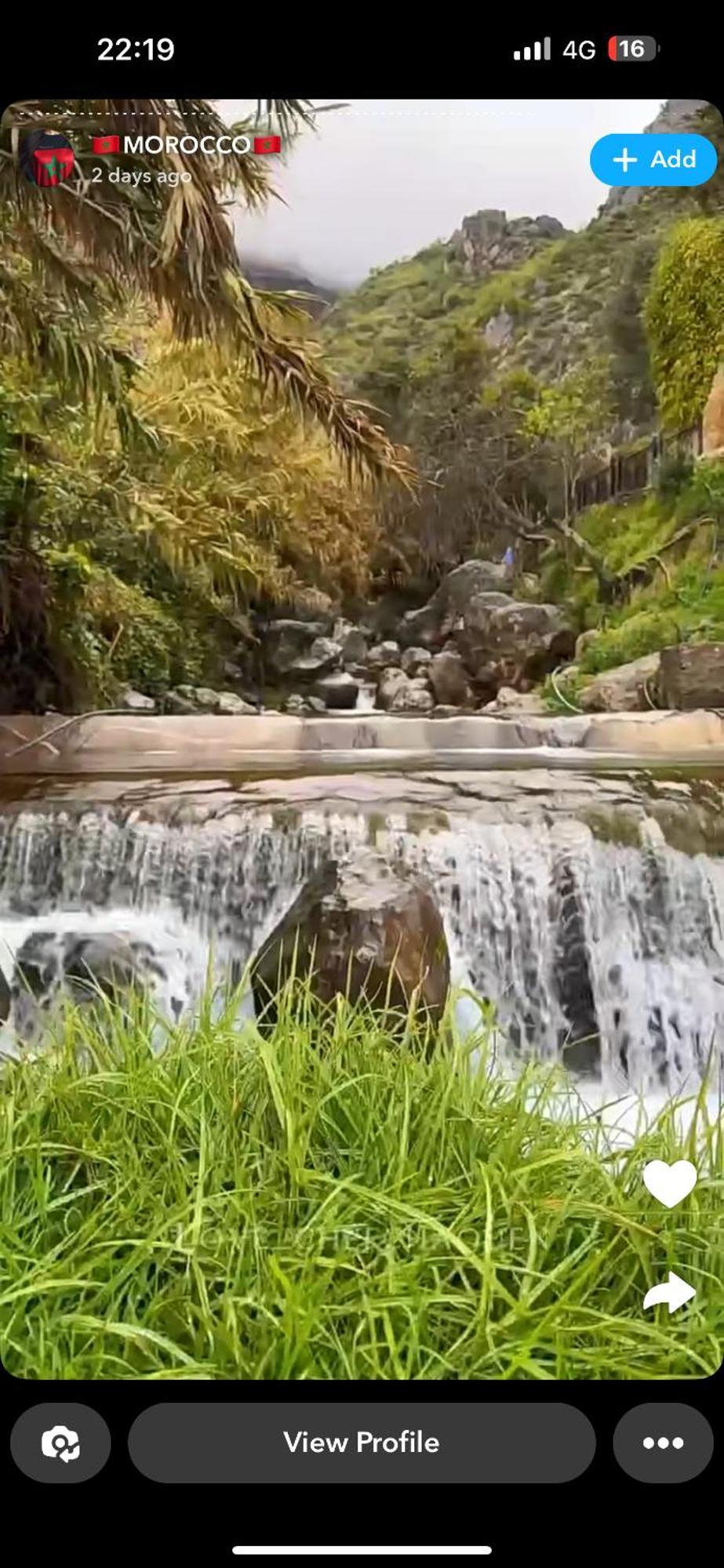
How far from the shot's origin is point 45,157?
2.02 feet

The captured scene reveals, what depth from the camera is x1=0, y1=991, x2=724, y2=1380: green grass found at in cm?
55

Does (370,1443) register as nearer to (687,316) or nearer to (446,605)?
(446,605)

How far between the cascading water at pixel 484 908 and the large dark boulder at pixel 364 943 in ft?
0.05

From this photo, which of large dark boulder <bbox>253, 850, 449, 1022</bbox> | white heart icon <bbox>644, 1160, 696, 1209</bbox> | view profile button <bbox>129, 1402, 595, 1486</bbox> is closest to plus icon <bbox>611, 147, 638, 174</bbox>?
large dark boulder <bbox>253, 850, 449, 1022</bbox>

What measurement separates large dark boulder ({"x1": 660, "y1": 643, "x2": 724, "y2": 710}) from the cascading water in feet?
0.43

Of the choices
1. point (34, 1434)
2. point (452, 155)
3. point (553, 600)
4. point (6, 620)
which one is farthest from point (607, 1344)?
point (452, 155)

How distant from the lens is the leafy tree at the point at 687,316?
64 cm

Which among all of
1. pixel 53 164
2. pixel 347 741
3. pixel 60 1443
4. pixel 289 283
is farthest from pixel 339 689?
pixel 60 1443

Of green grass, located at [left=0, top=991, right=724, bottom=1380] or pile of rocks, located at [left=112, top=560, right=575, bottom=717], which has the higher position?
pile of rocks, located at [left=112, top=560, right=575, bottom=717]

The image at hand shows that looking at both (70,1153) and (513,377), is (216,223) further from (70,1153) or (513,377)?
(70,1153)

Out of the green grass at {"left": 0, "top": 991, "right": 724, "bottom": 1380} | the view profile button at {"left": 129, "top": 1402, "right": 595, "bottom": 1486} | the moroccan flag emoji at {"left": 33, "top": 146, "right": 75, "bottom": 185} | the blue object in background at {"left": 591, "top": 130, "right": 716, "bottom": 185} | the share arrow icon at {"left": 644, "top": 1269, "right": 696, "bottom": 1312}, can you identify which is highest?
the moroccan flag emoji at {"left": 33, "top": 146, "right": 75, "bottom": 185}

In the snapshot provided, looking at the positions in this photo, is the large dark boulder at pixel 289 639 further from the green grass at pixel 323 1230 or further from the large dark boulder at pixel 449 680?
the green grass at pixel 323 1230

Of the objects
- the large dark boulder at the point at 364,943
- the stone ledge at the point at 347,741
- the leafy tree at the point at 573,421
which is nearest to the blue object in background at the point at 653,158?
the leafy tree at the point at 573,421

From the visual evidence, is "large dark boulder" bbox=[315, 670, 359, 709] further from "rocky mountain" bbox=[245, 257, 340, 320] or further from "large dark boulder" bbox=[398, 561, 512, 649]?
"rocky mountain" bbox=[245, 257, 340, 320]
